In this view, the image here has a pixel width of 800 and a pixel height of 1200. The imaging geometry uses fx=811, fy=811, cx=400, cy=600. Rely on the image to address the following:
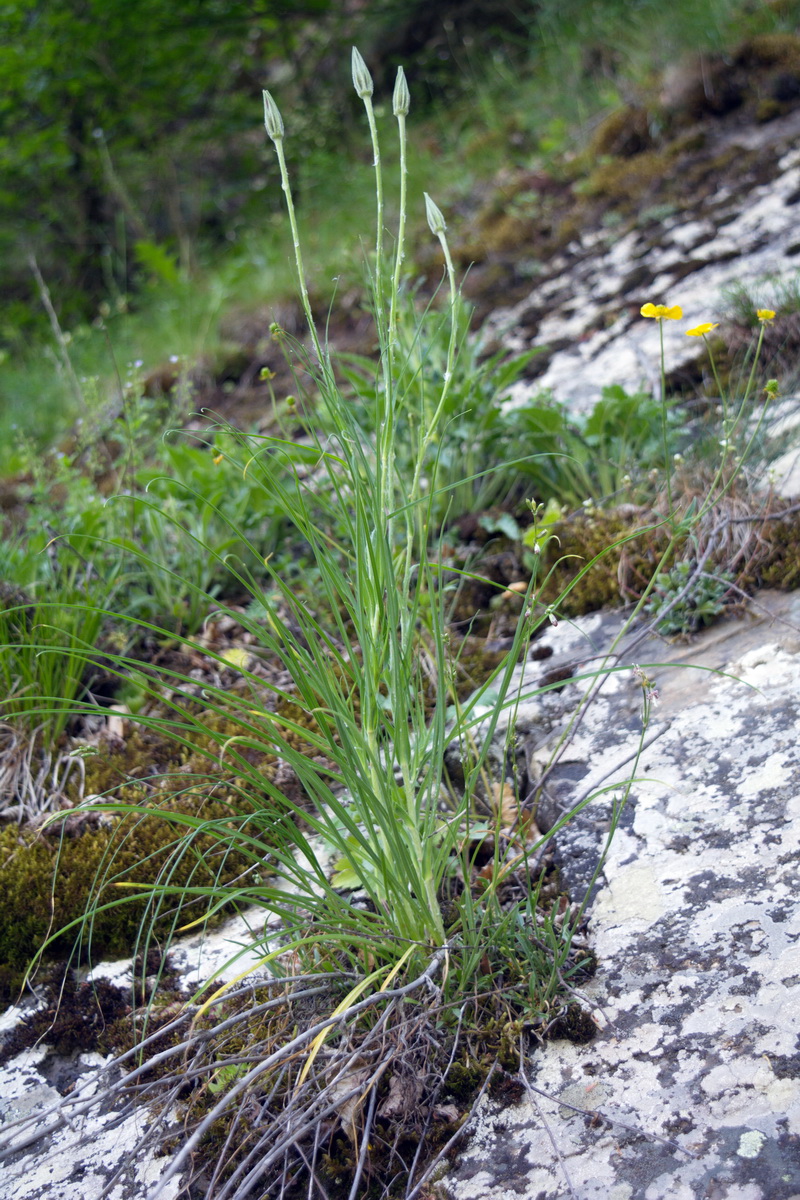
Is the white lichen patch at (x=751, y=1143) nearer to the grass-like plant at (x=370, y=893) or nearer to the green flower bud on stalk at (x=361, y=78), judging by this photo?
the grass-like plant at (x=370, y=893)

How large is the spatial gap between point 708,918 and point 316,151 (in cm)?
809

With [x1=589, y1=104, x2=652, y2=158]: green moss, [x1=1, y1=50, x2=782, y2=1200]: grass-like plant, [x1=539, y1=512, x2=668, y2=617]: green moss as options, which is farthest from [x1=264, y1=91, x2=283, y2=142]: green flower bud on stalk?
[x1=589, y1=104, x2=652, y2=158]: green moss

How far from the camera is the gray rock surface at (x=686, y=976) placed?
113 centimetres

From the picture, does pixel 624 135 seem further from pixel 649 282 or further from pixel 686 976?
pixel 686 976

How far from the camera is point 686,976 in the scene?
1360 millimetres

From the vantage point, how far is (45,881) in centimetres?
192

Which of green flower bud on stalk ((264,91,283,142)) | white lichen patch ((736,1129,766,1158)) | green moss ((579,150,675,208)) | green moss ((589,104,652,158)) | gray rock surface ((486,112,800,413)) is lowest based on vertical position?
white lichen patch ((736,1129,766,1158))

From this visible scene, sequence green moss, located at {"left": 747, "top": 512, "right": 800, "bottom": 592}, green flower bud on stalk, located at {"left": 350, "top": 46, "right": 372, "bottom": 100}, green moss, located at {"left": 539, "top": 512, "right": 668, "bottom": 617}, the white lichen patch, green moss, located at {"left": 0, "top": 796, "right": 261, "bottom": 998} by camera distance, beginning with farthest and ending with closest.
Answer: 1. green moss, located at {"left": 539, "top": 512, "right": 668, "bottom": 617}
2. green moss, located at {"left": 747, "top": 512, "right": 800, "bottom": 592}
3. green moss, located at {"left": 0, "top": 796, "right": 261, "bottom": 998}
4. green flower bud on stalk, located at {"left": 350, "top": 46, "right": 372, "bottom": 100}
5. the white lichen patch

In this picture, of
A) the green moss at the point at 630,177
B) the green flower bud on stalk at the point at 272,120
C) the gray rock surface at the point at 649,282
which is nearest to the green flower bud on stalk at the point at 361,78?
the green flower bud on stalk at the point at 272,120

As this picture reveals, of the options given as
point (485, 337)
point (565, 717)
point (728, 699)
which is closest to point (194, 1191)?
point (565, 717)

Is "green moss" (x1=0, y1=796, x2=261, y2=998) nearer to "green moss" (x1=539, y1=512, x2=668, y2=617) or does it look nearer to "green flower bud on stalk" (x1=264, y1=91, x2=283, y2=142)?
"green moss" (x1=539, y1=512, x2=668, y2=617)

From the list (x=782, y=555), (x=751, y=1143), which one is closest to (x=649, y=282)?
(x=782, y=555)

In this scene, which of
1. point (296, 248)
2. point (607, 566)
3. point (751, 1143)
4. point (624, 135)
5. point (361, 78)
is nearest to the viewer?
point (751, 1143)

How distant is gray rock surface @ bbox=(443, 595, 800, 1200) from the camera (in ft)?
3.71
